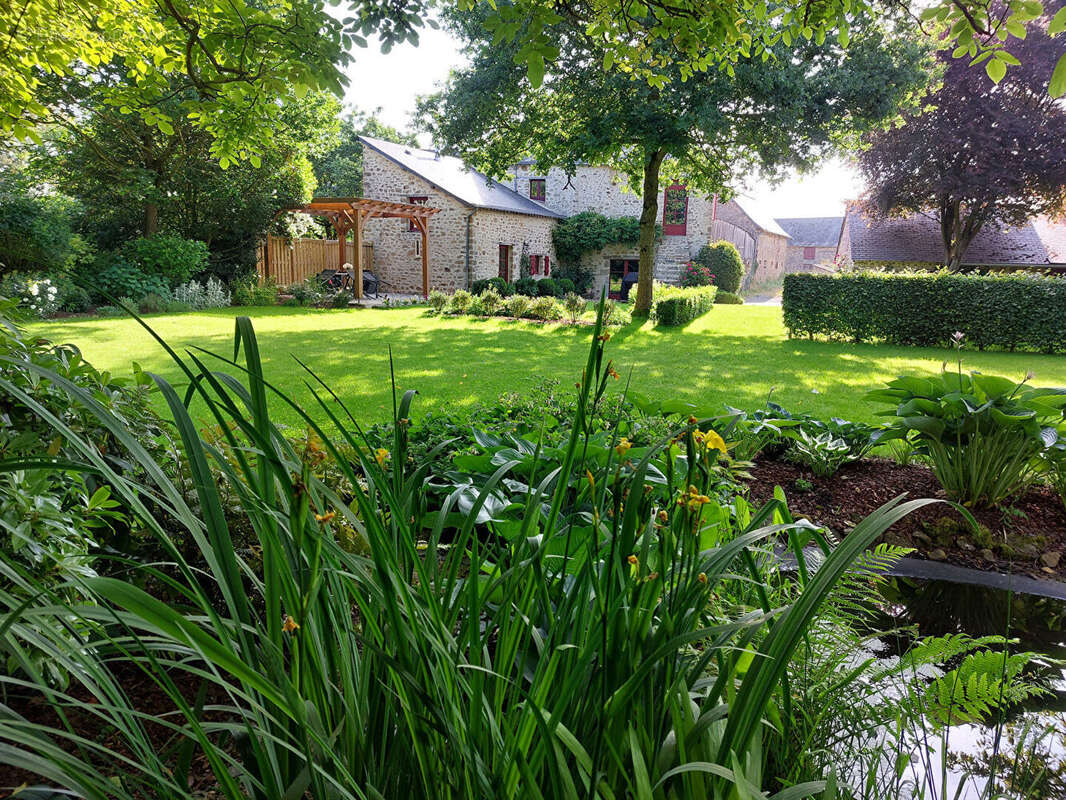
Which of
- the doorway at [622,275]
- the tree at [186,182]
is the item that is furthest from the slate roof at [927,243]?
the tree at [186,182]

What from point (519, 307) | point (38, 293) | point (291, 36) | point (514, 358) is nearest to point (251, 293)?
point (38, 293)

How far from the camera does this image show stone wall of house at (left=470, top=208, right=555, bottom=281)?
895 inches

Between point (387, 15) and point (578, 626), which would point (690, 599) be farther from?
point (387, 15)

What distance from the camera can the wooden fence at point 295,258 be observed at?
62.7ft

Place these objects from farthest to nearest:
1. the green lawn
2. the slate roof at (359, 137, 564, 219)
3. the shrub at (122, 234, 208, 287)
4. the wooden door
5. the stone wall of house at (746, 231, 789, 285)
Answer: the stone wall of house at (746, 231, 789, 285), the wooden door, the slate roof at (359, 137, 564, 219), the shrub at (122, 234, 208, 287), the green lawn

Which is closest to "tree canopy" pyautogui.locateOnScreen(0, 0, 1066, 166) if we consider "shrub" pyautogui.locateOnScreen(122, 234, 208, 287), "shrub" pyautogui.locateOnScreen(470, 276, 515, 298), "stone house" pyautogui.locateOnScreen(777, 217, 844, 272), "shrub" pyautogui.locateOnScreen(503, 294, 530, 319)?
"shrub" pyautogui.locateOnScreen(503, 294, 530, 319)

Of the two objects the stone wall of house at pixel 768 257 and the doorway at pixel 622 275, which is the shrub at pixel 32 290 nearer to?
the doorway at pixel 622 275

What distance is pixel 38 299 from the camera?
1128cm

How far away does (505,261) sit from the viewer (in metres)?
24.4

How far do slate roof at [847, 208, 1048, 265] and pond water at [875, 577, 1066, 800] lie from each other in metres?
26.5

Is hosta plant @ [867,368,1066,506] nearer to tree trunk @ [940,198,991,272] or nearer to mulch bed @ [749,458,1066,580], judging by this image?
mulch bed @ [749,458,1066,580]

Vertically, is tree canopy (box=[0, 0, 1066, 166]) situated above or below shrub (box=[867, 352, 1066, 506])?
above

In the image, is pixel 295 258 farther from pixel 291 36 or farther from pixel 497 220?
pixel 291 36

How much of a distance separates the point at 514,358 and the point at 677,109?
21.5 feet
